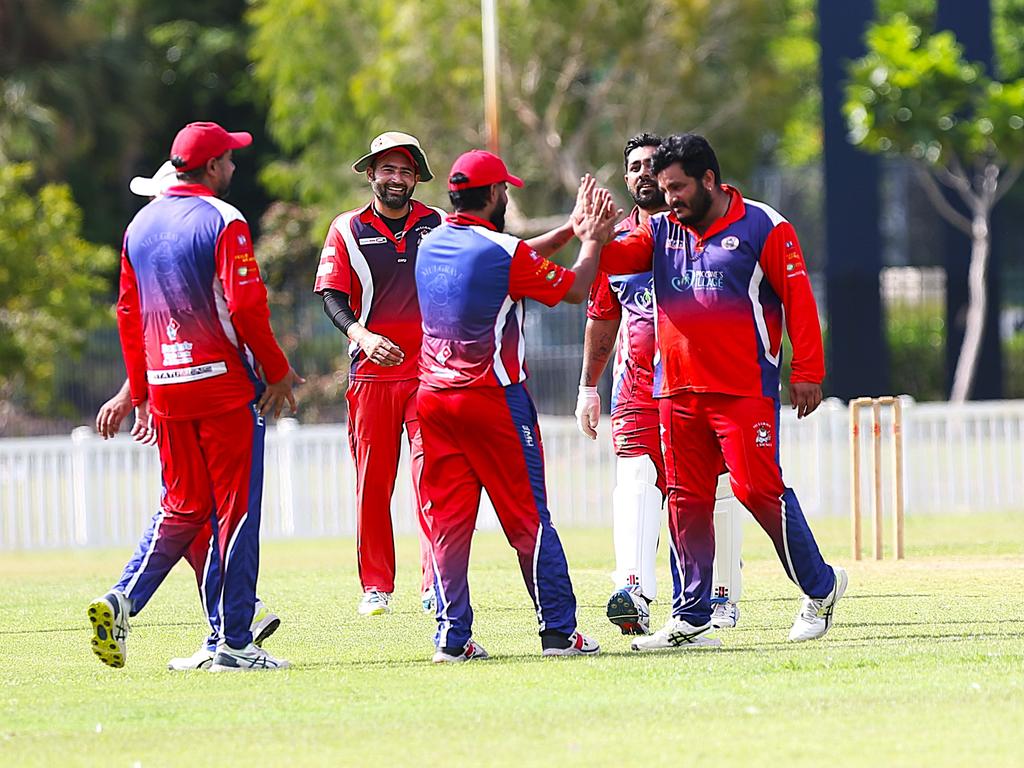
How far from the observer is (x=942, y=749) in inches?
219

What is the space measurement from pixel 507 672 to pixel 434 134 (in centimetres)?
2623

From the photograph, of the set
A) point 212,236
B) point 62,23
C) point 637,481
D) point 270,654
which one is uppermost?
point 62,23

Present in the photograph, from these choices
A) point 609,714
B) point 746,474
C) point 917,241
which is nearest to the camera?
point 609,714

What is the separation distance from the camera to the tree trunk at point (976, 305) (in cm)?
2691

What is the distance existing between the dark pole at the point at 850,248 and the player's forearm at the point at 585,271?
19.6 meters

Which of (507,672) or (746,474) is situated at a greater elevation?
(746,474)

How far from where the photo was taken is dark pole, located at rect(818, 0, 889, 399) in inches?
1062

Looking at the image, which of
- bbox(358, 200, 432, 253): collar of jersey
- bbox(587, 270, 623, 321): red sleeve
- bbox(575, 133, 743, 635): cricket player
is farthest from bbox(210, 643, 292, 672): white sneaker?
bbox(358, 200, 432, 253): collar of jersey

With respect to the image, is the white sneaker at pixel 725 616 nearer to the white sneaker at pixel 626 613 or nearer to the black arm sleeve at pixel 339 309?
the white sneaker at pixel 626 613

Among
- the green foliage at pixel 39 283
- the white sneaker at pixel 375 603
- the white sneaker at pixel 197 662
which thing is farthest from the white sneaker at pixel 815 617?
the green foliage at pixel 39 283

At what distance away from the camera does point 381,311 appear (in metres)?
9.95

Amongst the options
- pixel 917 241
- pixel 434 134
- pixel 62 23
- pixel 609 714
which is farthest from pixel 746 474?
pixel 62 23

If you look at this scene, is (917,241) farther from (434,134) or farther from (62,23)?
(62,23)

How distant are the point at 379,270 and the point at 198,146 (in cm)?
221
